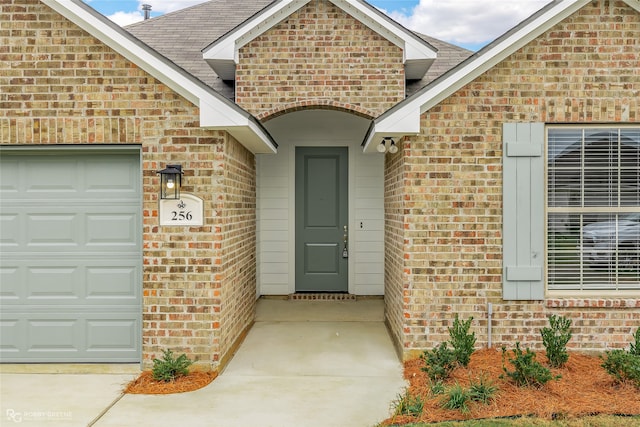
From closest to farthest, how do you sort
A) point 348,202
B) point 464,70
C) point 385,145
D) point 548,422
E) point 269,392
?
point 548,422, point 269,392, point 464,70, point 385,145, point 348,202

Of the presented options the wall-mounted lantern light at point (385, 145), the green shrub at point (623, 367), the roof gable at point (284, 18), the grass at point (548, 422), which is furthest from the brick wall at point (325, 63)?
the grass at point (548, 422)

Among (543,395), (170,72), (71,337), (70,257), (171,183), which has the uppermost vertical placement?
(170,72)

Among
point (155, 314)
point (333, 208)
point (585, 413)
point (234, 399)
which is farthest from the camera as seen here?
point (333, 208)

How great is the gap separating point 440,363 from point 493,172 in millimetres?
2202

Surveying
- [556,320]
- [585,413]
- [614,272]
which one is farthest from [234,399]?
[614,272]

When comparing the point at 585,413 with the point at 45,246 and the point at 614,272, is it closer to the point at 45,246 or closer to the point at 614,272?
the point at 614,272

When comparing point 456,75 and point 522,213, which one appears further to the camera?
point 522,213

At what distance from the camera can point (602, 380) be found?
4711mm

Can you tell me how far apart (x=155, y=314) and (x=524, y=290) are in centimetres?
411

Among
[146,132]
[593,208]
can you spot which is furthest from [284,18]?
[593,208]

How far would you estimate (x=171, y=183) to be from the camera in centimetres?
503

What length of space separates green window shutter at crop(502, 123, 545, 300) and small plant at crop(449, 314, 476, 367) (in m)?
0.73

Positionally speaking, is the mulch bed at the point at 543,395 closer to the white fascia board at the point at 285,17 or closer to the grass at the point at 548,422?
the grass at the point at 548,422

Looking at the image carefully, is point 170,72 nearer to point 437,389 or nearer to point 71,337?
point 71,337
